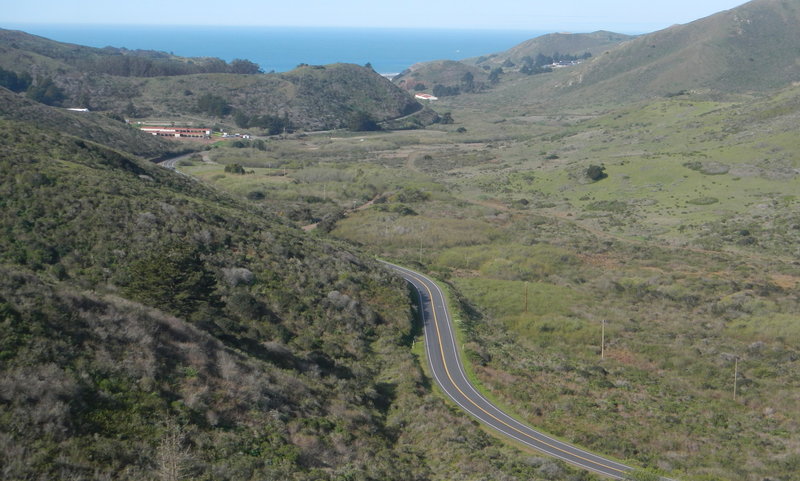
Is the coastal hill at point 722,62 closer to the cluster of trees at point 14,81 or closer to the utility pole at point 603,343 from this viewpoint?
the cluster of trees at point 14,81

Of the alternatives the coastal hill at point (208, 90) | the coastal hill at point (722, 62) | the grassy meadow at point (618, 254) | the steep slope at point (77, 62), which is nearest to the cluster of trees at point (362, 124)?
the coastal hill at point (208, 90)

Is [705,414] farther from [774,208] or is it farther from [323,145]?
[323,145]

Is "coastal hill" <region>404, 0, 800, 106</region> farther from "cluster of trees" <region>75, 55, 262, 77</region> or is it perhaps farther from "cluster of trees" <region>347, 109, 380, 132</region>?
"cluster of trees" <region>75, 55, 262, 77</region>

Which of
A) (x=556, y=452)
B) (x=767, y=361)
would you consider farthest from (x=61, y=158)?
(x=767, y=361)

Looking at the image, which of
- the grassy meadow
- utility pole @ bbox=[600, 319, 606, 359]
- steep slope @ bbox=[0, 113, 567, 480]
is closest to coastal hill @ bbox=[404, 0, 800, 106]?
the grassy meadow

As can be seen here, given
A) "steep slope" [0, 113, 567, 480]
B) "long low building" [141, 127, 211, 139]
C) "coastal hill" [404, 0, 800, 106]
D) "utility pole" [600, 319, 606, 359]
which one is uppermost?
"coastal hill" [404, 0, 800, 106]
